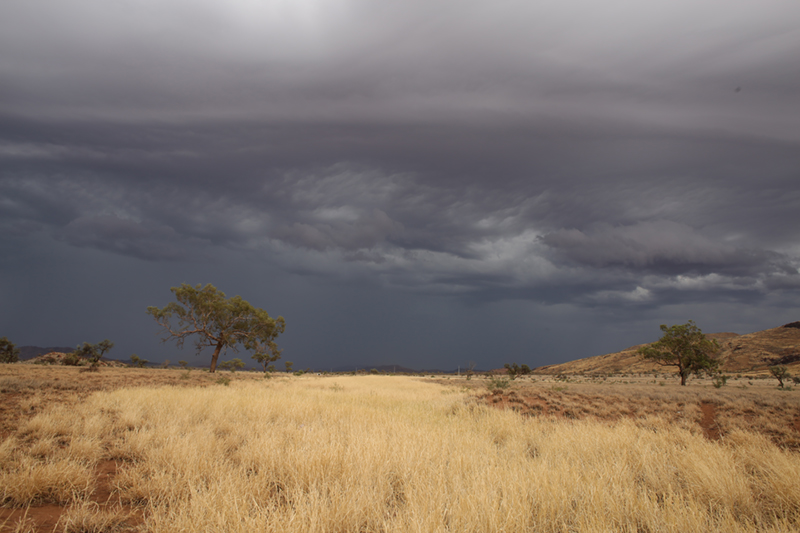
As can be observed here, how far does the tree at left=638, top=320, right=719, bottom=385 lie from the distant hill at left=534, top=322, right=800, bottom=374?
5175 centimetres

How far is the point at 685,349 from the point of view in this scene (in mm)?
41750

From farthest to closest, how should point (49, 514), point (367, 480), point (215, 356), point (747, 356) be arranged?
point (747, 356) → point (215, 356) → point (367, 480) → point (49, 514)

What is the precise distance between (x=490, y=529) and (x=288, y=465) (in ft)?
11.3

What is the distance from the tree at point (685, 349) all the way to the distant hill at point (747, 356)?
170ft

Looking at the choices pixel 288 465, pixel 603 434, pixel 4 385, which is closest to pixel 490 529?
pixel 288 465

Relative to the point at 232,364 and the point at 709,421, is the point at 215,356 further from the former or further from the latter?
the point at 709,421

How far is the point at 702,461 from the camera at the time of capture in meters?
5.97

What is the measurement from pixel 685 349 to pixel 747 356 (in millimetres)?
98569

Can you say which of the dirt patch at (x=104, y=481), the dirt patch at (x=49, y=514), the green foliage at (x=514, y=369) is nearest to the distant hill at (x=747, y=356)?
the green foliage at (x=514, y=369)

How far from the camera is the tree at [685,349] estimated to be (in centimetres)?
4109

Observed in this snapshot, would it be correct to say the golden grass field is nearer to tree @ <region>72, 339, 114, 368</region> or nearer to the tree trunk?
the tree trunk

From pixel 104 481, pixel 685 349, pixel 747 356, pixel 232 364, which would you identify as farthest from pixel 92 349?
pixel 747 356

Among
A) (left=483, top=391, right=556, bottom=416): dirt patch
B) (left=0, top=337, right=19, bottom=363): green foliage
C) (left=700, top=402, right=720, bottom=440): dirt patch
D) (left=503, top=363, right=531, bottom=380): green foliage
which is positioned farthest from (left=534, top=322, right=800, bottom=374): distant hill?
(left=0, top=337, right=19, bottom=363): green foliage

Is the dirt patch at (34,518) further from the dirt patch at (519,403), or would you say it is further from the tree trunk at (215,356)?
the tree trunk at (215,356)
